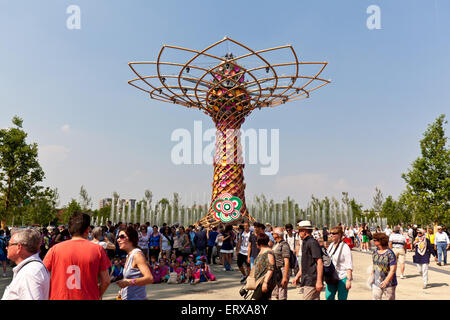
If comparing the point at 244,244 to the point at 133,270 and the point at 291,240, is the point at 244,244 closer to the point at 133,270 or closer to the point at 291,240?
the point at 291,240

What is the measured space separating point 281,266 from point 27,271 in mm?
4627

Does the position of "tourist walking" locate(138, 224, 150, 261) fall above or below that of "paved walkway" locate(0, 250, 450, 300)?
above

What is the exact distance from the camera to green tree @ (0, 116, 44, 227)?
25453 mm

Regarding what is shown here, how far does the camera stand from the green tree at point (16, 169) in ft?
83.5

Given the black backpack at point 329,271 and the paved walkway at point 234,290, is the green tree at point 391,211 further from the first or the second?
the black backpack at point 329,271

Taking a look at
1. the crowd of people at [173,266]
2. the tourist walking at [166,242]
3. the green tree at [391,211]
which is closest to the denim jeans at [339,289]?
the crowd of people at [173,266]

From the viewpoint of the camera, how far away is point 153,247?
40.3 feet

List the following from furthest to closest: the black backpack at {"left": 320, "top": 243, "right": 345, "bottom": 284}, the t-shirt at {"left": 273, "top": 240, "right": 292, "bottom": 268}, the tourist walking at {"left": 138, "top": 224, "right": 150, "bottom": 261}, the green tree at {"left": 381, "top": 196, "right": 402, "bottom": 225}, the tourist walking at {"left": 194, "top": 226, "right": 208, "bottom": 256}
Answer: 1. the green tree at {"left": 381, "top": 196, "right": 402, "bottom": 225}
2. the tourist walking at {"left": 194, "top": 226, "right": 208, "bottom": 256}
3. the tourist walking at {"left": 138, "top": 224, "right": 150, "bottom": 261}
4. the t-shirt at {"left": 273, "top": 240, "right": 292, "bottom": 268}
5. the black backpack at {"left": 320, "top": 243, "right": 345, "bottom": 284}

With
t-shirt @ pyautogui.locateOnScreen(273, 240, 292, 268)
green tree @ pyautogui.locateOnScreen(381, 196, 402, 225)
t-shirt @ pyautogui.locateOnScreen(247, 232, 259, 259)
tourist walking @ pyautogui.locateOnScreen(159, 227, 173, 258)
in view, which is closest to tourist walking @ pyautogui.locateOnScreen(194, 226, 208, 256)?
tourist walking @ pyautogui.locateOnScreen(159, 227, 173, 258)

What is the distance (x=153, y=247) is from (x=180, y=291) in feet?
11.5

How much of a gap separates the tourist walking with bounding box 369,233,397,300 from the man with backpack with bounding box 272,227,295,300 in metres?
1.46

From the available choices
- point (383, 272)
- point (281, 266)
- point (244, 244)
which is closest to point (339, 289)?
point (383, 272)

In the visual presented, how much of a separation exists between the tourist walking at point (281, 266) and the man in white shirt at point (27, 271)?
3.45 metres

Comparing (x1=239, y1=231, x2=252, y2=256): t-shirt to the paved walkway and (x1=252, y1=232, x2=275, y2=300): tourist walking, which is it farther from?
(x1=252, y1=232, x2=275, y2=300): tourist walking
